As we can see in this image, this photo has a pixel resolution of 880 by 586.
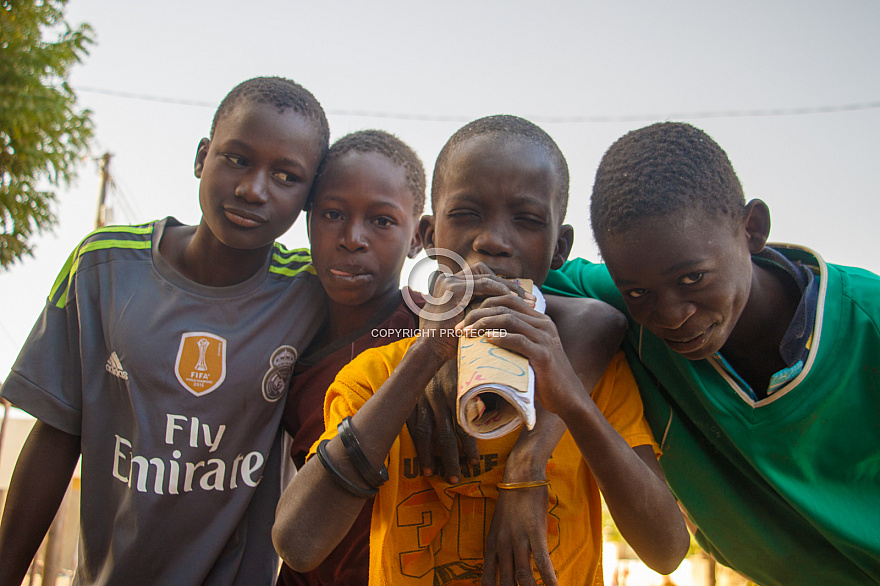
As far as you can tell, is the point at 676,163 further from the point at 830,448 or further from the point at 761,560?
the point at 761,560

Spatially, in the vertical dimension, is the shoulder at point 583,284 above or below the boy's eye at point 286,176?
below

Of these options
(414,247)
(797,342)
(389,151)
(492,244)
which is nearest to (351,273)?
(414,247)

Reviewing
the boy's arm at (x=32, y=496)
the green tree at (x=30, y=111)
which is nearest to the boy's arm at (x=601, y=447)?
the boy's arm at (x=32, y=496)

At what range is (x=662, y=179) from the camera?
1.56 m

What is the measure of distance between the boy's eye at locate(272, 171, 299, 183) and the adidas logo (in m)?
0.85

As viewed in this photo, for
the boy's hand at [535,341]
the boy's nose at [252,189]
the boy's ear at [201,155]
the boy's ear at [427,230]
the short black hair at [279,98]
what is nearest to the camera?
the boy's hand at [535,341]

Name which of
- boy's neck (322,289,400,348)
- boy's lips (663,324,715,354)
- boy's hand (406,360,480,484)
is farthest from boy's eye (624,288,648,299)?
boy's neck (322,289,400,348)

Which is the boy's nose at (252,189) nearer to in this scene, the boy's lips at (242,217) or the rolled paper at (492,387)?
the boy's lips at (242,217)

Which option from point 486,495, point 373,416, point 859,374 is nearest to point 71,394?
point 373,416

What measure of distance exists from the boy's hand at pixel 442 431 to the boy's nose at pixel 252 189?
1.01 meters

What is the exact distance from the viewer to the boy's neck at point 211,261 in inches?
87.6

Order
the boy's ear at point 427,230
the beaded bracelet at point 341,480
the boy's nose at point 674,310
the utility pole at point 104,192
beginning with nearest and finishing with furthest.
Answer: the beaded bracelet at point 341,480 < the boy's nose at point 674,310 < the boy's ear at point 427,230 < the utility pole at point 104,192

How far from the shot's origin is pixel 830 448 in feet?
→ 5.50

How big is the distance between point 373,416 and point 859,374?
1342 mm
